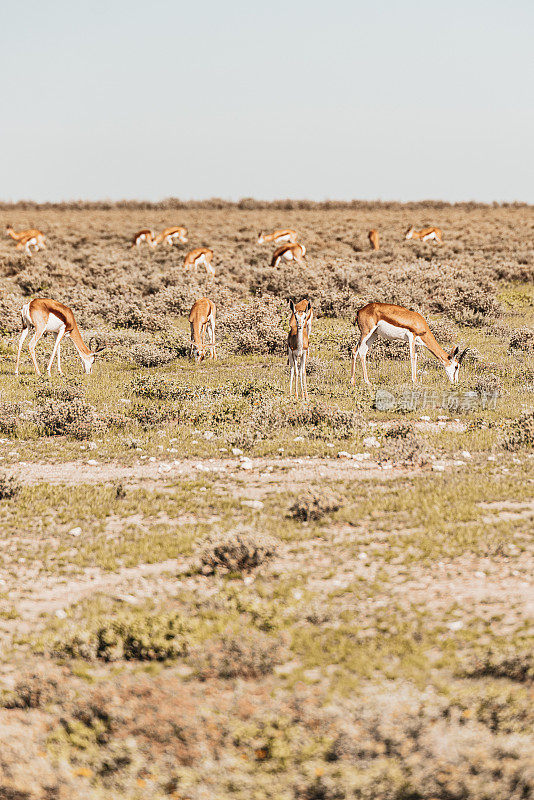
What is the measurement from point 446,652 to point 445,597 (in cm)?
→ 91

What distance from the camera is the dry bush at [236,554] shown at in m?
6.64

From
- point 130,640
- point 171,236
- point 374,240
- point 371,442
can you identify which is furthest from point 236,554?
point 171,236

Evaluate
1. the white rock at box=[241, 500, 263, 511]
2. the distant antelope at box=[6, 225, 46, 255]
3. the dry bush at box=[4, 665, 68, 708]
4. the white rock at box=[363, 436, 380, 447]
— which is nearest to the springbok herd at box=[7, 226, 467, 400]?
the white rock at box=[363, 436, 380, 447]

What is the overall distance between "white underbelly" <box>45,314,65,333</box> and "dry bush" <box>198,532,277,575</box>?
10.7 meters

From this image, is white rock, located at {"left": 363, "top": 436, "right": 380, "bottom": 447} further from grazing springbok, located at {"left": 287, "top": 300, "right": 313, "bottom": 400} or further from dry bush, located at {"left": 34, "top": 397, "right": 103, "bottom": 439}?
dry bush, located at {"left": 34, "top": 397, "right": 103, "bottom": 439}

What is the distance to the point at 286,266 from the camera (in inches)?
1212

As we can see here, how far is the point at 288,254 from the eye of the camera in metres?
32.0

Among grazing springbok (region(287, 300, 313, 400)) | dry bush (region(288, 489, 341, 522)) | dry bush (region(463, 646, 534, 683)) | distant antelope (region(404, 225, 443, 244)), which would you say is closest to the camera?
dry bush (region(463, 646, 534, 683))

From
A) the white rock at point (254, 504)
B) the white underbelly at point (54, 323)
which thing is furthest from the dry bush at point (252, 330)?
the white rock at point (254, 504)

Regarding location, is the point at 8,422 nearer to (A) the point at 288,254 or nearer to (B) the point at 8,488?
(B) the point at 8,488

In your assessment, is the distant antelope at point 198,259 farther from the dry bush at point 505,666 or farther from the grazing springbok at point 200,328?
the dry bush at point 505,666

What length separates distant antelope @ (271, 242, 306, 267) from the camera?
3159 cm

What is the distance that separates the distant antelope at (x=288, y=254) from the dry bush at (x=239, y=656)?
89.7 feet

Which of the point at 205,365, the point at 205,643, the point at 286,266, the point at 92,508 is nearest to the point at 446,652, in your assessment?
the point at 205,643
